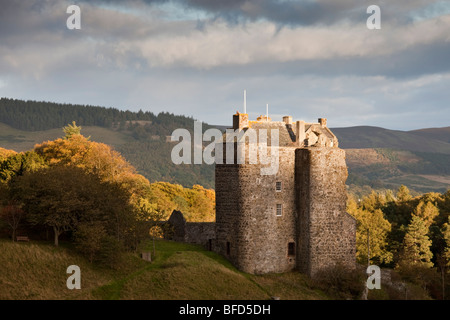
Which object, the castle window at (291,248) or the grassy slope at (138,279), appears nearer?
the grassy slope at (138,279)

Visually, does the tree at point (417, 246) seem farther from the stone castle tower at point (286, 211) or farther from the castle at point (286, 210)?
Answer: the stone castle tower at point (286, 211)

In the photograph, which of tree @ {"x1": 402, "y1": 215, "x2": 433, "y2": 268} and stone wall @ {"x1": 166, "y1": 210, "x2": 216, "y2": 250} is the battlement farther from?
tree @ {"x1": 402, "y1": 215, "x2": 433, "y2": 268}

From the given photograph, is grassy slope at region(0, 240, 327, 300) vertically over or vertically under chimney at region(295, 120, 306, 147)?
under

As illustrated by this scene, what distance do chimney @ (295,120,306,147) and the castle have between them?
0.30 feet

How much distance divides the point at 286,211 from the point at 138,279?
14.7 metres

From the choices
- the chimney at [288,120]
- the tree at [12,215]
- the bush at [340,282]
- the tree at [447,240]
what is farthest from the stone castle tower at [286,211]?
the tree at [447,240]

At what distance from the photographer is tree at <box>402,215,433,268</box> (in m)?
63.4

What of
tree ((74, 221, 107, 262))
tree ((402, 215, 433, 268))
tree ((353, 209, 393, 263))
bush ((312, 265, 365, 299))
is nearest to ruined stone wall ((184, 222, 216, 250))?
bush ((312, 265, 365, 299))

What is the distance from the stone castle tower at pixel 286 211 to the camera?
4341 centimetres

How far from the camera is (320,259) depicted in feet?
145

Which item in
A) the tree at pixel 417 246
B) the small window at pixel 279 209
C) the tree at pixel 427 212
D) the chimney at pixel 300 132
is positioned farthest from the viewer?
the tree at pixel 427 212

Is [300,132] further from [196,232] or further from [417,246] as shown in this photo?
[417,246]

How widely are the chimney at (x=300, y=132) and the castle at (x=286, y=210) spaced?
0.09 m
